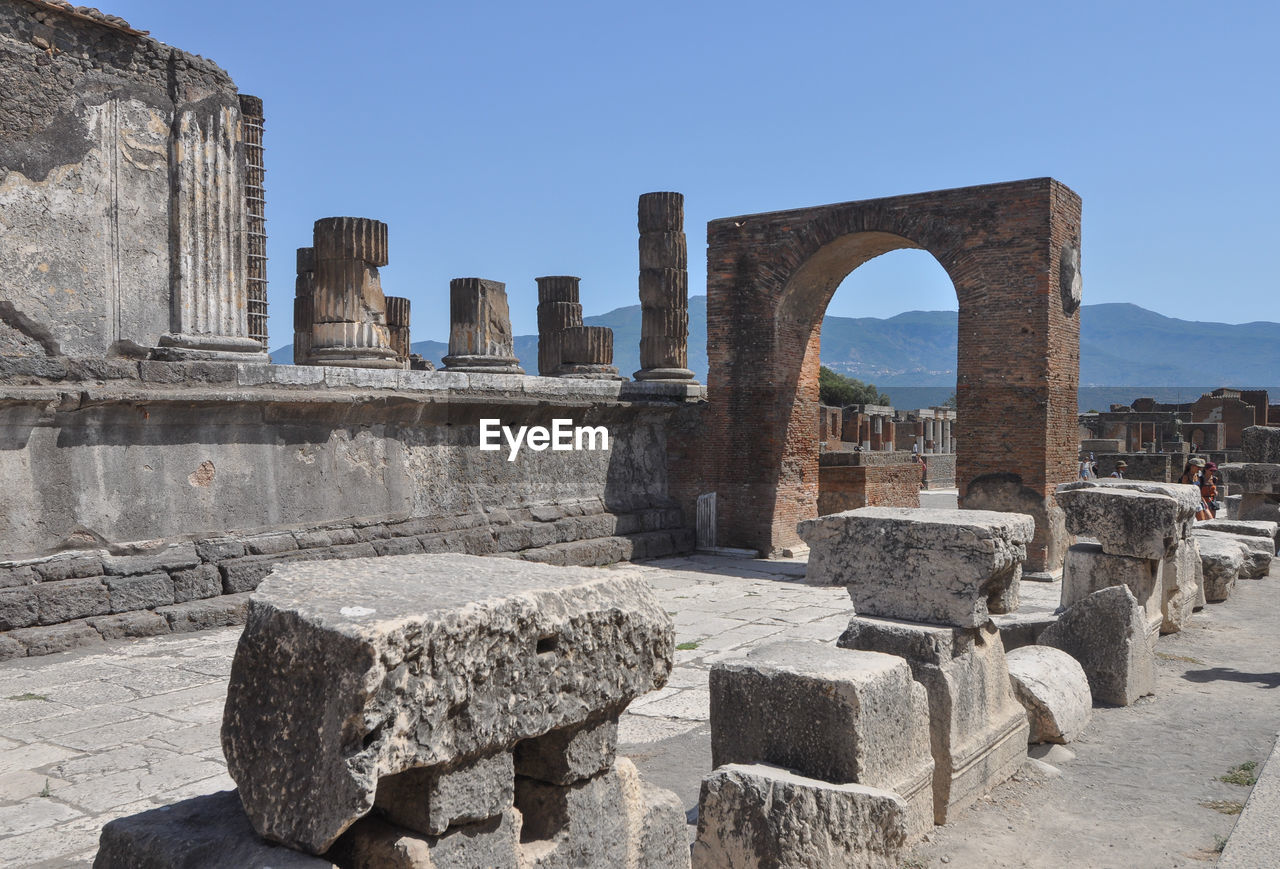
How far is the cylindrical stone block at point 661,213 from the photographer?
14.4 metres

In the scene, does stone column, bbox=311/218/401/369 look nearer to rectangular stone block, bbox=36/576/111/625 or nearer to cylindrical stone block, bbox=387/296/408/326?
rectangular stone block, bbox=36/576/111/625

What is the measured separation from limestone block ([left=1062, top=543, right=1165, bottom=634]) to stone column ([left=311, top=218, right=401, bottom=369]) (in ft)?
22.3

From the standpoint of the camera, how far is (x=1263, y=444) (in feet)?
54.0

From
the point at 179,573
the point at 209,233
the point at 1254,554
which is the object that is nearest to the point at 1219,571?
the point at 1254,554

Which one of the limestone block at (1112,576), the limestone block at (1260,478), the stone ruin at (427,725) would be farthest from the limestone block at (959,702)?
the limestone block at (1260,478)

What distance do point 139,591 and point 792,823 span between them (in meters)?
6.14

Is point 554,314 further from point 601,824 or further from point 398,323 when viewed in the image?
point 601,824

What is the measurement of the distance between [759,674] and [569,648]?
1669 millimetres

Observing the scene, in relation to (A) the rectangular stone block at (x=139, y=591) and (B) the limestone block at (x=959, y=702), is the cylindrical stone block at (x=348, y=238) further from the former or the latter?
(B) the limestone block at (x=959, y=702)

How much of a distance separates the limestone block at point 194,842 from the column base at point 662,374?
465 inches

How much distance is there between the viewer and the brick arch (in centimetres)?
1205

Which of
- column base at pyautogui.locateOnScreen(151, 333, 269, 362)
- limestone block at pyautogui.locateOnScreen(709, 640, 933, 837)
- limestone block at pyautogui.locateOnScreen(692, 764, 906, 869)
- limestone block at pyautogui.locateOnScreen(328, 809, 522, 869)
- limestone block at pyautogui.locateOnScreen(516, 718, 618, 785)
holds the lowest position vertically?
limestone block at pyautogui.locateOnScreen(692, 764, 906, 869)

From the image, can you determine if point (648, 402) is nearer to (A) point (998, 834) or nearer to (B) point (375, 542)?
(B) point (375, 542)

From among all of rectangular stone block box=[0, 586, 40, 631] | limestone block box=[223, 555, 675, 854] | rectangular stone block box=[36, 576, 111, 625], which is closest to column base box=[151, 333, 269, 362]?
rectangular stone block box=[36, 576, 111, 625]
